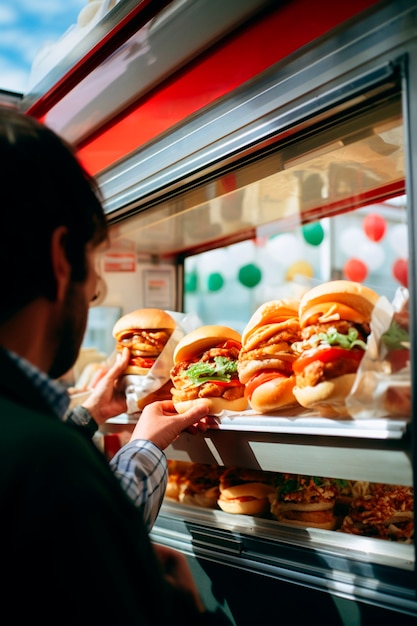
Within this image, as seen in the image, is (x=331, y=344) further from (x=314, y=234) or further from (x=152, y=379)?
(x=314, y=234)

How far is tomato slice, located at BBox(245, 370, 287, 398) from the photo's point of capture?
5.34 ft

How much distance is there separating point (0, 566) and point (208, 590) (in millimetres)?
1168

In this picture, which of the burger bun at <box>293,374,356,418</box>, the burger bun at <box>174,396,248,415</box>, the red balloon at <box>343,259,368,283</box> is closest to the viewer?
the burger bun at <box>293,374,356,418</box>

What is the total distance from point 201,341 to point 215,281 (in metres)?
3.50

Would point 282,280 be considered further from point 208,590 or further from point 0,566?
point 0,566

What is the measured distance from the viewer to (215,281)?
5438 mm

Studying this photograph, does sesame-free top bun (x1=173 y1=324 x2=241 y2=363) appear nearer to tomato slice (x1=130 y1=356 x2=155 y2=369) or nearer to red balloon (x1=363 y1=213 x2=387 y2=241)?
tomato slice (x1=130 y1=356 x2=155 y2=369)

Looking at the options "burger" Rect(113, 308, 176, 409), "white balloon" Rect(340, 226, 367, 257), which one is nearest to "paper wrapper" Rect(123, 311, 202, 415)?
"burger" Rect(113, 308, 176, 409)

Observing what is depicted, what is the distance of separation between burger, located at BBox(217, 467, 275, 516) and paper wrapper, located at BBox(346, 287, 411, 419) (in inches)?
27.2

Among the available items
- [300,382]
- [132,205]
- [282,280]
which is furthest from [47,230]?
[282,280]

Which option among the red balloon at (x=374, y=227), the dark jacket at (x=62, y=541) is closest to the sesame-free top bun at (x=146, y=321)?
the dark jacket at (x=62, y=541)

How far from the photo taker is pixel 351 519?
169 cm

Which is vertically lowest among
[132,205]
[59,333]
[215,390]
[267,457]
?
[267,457]

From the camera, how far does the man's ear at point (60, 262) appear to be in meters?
1.02
